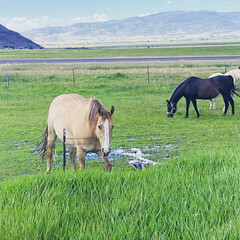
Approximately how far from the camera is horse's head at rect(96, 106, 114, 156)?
6.69m

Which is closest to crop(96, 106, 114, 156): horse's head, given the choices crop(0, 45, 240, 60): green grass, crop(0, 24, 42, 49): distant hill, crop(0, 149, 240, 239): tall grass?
crop(0, 149, 240, 239): tall grass

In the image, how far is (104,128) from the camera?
6.80 metres

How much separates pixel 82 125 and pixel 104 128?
1.03 meters

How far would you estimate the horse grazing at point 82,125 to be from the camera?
688 centimetres

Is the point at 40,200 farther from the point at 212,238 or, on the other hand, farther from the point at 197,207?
the point at 212,238

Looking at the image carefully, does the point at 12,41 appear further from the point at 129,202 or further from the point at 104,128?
the point at 129,202

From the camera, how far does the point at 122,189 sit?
5020 millimetres

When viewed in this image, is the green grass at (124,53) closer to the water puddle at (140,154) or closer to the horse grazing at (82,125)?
the water puddle at (140,154)

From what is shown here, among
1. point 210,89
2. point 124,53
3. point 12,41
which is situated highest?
point 12,41

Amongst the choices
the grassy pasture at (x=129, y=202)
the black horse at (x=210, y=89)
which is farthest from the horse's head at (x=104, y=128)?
the black horse at (x=210, y=89)

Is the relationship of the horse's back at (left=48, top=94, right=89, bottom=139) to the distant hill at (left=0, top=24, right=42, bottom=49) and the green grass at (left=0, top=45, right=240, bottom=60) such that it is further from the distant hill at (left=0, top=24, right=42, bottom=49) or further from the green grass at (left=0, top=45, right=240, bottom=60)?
the distant hill at (left=0, top=24, right=42, bottom=49)

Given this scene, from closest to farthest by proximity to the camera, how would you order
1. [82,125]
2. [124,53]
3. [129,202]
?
1. [129,202]
2. [82,125]
3. [124,53]

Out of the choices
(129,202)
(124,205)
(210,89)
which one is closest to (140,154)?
(129,202)

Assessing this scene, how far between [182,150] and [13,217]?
731 centimetres
